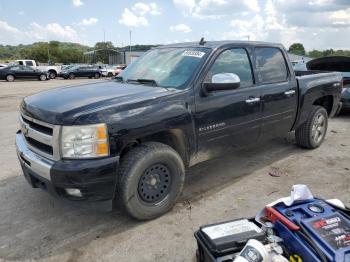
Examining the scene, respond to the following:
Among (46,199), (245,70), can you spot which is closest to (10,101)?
(46,199)

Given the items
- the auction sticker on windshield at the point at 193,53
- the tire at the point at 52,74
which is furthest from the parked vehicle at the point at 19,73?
the auction sticker on windshield at the point at 193,53

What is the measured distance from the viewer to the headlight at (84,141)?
2867mm

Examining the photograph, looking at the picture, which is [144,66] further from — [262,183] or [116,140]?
[262,183]

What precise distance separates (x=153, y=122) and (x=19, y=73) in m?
26.8

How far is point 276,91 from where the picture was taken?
459 cm

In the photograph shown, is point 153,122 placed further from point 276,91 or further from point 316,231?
point 276,91

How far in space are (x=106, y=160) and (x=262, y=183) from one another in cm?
231

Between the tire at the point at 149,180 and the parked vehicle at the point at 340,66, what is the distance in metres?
6.76

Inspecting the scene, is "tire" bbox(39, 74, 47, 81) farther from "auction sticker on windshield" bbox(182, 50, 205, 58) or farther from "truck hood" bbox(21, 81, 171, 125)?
"auction sticker on windshield" bbox(182, 50, 205, 58)

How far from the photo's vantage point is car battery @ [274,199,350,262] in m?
2.12

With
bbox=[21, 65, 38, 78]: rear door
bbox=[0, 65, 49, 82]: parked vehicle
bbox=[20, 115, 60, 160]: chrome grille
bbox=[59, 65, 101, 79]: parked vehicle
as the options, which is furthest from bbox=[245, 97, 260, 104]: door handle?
bbox=[59, 65, 101, 79]: parked vehicle

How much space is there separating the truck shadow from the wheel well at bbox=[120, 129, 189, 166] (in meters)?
0.61

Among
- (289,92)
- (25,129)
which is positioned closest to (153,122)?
(25,129)

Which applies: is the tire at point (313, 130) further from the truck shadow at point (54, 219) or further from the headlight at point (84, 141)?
the headlight at point (84, 141)
